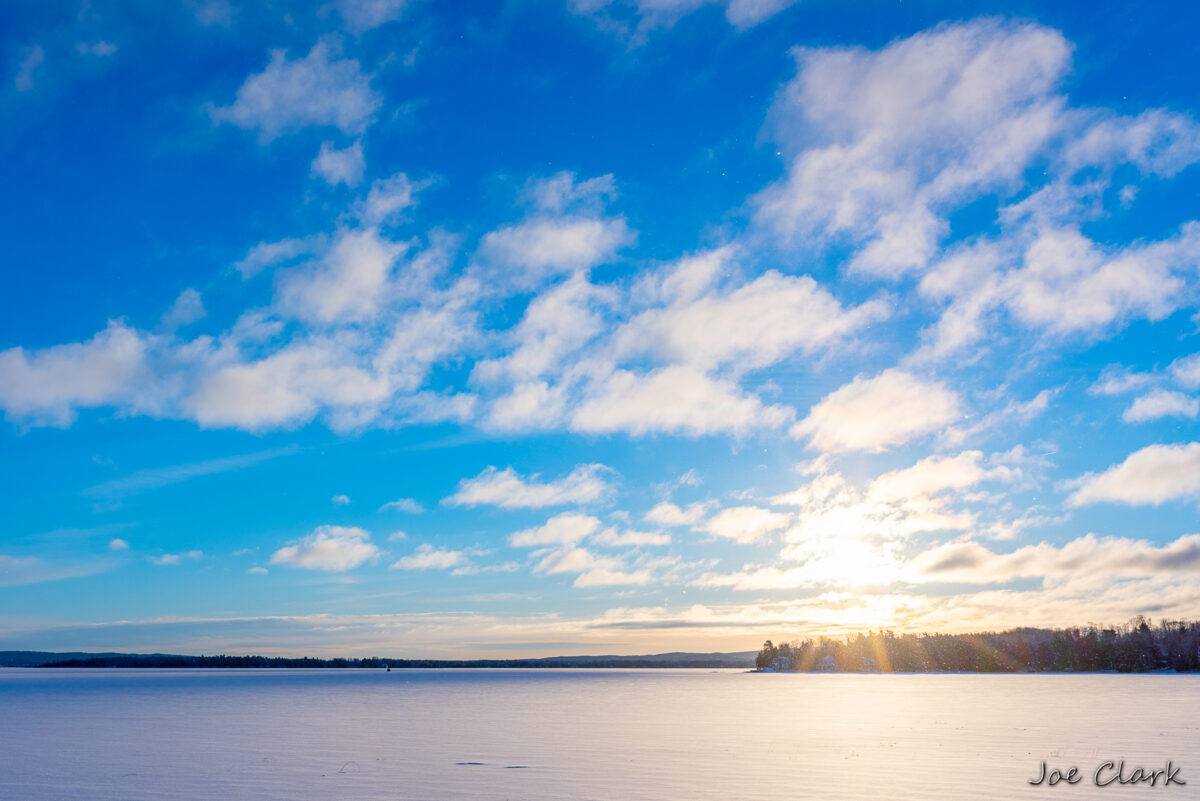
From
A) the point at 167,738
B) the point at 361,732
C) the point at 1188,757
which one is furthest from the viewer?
the point at 361,732

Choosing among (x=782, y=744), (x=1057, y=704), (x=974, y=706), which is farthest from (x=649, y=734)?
(x=1057, y=704)

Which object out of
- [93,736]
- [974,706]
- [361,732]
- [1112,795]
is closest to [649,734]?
[361,732]

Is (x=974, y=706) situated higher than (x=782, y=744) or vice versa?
(x=782, y=744)

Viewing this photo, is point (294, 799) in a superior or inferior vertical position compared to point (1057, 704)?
superior

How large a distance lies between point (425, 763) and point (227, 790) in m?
8.28

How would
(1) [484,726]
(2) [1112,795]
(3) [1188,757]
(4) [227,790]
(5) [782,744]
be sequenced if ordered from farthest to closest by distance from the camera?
1. (1) [484,726]
2. (5) [782,744]
3. (3) [1188,757]
4. (4) [227,790]
5. (2) [1112,795]

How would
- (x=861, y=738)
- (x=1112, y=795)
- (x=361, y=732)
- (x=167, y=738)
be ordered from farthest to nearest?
(x=361, y=732), (x=167, y=738), (x=861, y=738), (x=1112, y=795)

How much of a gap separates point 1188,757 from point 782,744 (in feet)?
52.7

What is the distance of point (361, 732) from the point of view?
155 feet

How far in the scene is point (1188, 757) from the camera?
104ft

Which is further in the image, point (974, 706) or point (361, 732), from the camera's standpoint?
point (974, 706)

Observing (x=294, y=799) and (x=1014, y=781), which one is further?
(x=1014, y=781)

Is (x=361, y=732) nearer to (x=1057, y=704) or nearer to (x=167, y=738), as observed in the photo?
(x=167, y=738)

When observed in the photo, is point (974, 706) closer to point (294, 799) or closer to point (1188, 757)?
point (1188, 757)
